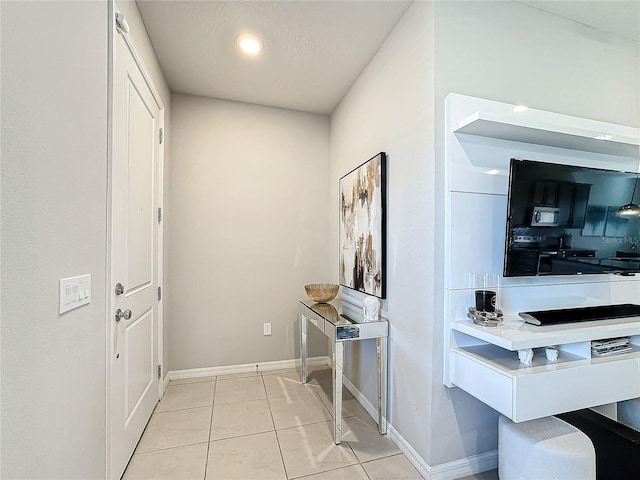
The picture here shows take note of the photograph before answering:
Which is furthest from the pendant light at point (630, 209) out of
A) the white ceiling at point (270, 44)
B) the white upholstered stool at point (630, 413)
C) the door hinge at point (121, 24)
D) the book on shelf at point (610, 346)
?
the door hinge at point (121, 24)

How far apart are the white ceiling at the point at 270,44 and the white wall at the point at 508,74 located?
47 cm

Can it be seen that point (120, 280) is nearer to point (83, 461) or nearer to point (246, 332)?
point (83, 461)

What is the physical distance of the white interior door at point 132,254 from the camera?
1506mm

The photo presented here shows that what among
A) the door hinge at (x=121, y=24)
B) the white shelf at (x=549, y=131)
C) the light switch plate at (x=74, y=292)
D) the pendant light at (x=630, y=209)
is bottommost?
the light switch plate at (x=74, y=292)

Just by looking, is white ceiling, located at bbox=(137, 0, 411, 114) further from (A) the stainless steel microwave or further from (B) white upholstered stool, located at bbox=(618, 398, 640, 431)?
(B) white upholstered stool, located at bbox=(618, 398, 640, 431)

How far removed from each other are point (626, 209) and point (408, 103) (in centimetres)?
141

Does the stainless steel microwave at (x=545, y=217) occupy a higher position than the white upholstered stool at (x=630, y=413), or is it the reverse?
the stainless steel microwave at (x=545, y=217)

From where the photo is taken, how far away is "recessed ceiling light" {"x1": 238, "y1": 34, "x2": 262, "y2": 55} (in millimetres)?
2070

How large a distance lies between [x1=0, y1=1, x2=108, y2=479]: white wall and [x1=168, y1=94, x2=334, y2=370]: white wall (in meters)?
1.50

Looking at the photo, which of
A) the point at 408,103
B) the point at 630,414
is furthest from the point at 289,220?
the point at 630,414

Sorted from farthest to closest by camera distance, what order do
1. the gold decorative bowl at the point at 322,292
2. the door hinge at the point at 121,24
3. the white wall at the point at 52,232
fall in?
1. the gold decorative bowl at the point at 322,292
2. the door hinge at the point at 121,24
3. the white wall at the point at 52,232

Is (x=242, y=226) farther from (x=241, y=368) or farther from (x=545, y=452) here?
(x=545, y=452)

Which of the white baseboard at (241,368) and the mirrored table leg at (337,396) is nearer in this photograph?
the mirrored table leg at (337,396)

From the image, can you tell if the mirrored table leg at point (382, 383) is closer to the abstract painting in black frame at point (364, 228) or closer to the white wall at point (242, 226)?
the abstract painting in black frame at point (364, 228)
